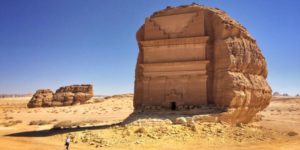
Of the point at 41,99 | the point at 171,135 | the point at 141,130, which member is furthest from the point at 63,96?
the point at 171,135

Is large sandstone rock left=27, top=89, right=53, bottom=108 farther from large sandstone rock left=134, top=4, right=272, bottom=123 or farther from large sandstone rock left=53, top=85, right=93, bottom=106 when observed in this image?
large sandstone rock left=134, top=4, right=272, bottom=123

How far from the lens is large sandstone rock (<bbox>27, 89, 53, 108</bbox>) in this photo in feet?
196

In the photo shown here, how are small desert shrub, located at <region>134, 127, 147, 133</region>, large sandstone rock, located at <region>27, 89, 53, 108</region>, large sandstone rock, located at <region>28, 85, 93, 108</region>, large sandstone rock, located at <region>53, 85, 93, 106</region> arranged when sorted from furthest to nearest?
large sandstone rock, located at <region>53, 85, 93, 106</region> < large sandstone rock, located at <region>28, 85, 93, 108</region> < large sandstone rock, located at <region>27, 89, 53, 108</region> < small desert shrub, located at <region>134, 127, 147, 133</region>

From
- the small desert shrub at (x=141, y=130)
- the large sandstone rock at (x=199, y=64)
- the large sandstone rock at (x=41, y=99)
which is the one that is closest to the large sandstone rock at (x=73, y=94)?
the large sandstone rock at (x=41, y=99)

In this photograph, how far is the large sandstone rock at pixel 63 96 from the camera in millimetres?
60000

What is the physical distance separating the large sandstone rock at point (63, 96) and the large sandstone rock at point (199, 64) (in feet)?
133

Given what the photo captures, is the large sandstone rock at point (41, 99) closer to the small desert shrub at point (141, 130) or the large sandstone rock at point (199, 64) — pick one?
the large sandstone rock at point (199, 64)

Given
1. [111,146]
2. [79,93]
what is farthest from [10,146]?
[79,93]

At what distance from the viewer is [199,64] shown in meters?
20.8

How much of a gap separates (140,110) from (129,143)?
6042 millimetres

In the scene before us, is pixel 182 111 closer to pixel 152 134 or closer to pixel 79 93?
pixel 152 134

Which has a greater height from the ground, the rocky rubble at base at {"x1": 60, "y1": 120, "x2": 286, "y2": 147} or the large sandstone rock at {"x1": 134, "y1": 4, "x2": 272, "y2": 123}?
the large sandstone rock at {"x1": 134, "y1": 4, "x2": 272, "y2": 123}

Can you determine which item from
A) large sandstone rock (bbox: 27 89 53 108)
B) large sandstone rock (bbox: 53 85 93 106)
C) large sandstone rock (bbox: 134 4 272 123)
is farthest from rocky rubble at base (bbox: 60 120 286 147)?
large sandstone rock (bbox: 27 89 53 108)

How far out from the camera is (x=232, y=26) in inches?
808
